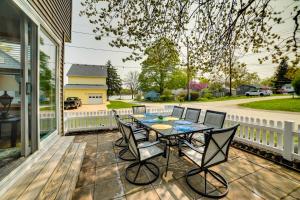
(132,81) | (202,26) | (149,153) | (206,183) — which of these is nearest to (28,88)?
(149,153)

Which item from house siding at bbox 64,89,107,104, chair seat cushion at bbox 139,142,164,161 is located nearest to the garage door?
house siding at bbox 64,89,107,104

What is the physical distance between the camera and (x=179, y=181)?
2.53 metres

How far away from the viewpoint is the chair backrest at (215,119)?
379 centimetres

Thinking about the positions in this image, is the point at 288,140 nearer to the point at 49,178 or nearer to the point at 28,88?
the point at 49,178

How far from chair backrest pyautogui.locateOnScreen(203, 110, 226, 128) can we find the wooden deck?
3196mm

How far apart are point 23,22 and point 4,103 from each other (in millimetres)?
1352

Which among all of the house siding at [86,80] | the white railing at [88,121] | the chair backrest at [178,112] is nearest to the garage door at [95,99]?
the house siding at [86,80]

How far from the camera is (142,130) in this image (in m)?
4.05

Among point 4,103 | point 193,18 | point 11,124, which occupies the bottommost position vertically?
point 11,124

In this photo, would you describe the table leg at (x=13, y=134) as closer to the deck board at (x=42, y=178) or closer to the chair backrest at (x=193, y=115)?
the deck board at (x=42, y=178)

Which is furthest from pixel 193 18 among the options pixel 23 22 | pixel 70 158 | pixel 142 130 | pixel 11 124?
pixel 11 124

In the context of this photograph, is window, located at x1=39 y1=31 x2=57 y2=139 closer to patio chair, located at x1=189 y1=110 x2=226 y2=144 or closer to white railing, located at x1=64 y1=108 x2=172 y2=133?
white railing, located at x1=64 y1=108 x2=172 y2=133

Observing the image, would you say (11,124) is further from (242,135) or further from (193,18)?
(242,135)

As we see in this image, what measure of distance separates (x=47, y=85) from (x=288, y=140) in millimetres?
5261
